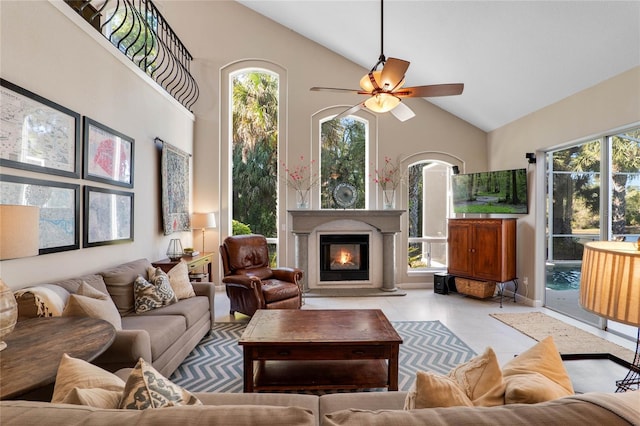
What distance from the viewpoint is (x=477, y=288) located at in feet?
17.2

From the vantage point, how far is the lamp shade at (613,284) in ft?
3.62

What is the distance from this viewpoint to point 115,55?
130 inches

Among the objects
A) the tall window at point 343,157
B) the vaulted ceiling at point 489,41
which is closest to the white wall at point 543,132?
the vaulted ceiling at point 489,41

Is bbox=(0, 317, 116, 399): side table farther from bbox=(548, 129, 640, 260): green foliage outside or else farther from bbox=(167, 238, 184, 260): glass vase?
bbox=(548, 129, 640, 260): green foliage outside

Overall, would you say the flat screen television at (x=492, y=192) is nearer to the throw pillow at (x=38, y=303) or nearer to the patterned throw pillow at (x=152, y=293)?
the patterned throw pillow at (x=152, y=293)

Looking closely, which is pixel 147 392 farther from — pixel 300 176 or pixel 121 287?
pixel 300 176

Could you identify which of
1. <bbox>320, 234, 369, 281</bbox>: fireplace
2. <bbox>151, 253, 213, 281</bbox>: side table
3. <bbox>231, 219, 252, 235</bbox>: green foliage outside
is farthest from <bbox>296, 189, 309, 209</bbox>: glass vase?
<bbox>151, 253, 213, 281</bbox>: side table

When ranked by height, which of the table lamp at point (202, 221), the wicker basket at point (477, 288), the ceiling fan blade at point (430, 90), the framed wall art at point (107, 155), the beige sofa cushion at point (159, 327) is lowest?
the wicker basket at point (477, 288)

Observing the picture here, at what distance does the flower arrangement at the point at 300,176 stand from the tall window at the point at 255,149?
310 millimetres

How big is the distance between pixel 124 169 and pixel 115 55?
1.13 meters

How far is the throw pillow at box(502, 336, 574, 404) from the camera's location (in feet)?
3.18

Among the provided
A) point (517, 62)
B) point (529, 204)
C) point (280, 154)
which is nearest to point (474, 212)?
Answer: point (529, 204)

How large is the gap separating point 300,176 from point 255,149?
46.9 inches

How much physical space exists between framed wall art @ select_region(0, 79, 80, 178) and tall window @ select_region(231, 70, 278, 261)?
3390mm
